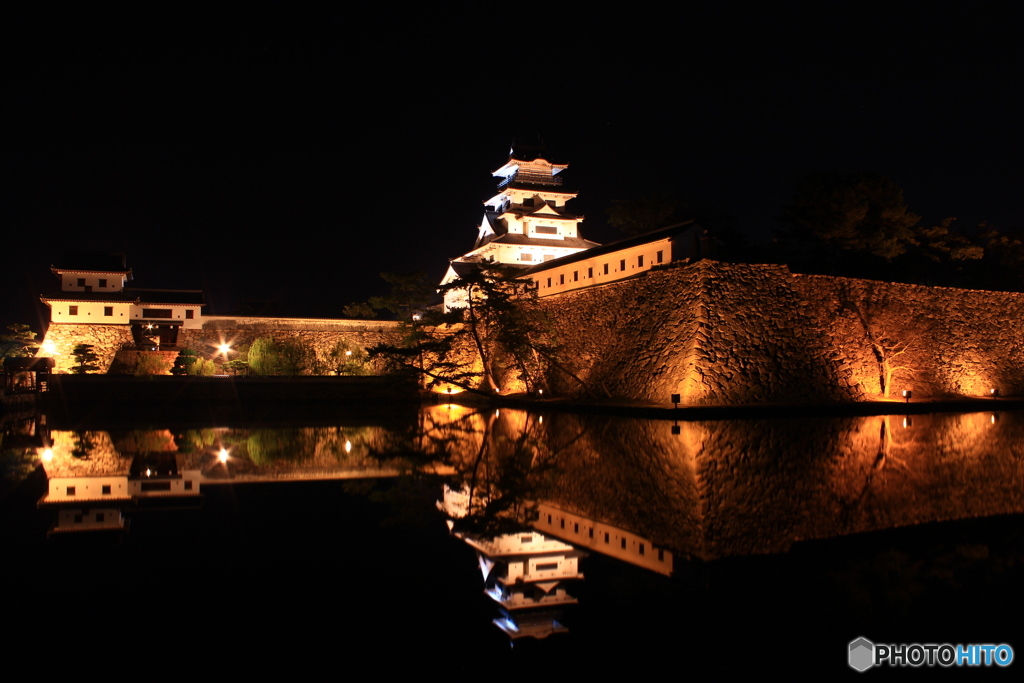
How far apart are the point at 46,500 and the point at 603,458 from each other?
606cm

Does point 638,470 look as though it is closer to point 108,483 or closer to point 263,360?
point 108,483

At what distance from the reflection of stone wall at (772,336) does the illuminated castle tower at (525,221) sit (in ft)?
33.7

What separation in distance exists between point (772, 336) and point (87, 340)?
28635 millimetres

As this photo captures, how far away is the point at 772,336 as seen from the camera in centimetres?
1884

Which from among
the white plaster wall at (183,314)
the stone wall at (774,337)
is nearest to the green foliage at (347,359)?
the white plaster wall at (183,314)

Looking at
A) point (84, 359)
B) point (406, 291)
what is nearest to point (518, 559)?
point (406, 291)

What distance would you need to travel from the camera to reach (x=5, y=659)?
9.44 feet

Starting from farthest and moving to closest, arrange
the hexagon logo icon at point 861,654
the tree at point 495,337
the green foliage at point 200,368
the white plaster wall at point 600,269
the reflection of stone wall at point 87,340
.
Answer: the reflection of stone wall at point 87,340 → the green foliage at point 200,368 → the white plaster wall at point 600,269 → the tree at point 495,337 → the hexagon logo icon at point 861,654

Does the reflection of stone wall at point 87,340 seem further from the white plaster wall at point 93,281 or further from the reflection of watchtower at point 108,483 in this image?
the reflection of watchtower at point 108,483

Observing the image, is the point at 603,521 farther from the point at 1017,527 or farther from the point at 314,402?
the point at 314,402

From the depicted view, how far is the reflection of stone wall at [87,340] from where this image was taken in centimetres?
2995

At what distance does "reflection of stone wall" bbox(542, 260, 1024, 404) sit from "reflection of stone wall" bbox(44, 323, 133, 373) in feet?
66.6

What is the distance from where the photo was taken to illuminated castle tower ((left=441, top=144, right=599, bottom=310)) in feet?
113

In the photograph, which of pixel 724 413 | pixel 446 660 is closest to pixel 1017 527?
pixel 446 660
